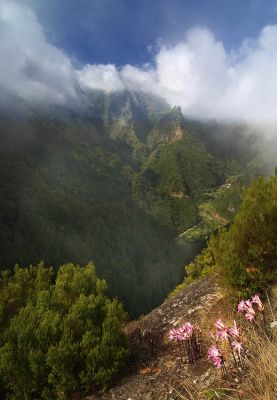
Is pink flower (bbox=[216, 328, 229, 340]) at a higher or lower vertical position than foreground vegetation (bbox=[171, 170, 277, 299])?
lower

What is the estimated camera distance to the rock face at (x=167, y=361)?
5.43m

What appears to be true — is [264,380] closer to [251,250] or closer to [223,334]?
[223,334]

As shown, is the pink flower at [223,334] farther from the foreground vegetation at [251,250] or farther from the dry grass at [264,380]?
the foreground vegetation at [251,250]

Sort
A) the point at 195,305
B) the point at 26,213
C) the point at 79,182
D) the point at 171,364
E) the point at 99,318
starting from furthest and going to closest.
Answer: the point at 79,182 → the point at 26,213 → the point at 195,305 → the point at 99,318 → the point at 171,364

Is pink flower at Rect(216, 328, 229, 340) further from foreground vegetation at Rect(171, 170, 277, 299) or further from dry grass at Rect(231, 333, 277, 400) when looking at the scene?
foreground vegetation at Rect(171, 170, 277, 299)

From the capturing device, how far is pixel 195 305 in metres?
8.45

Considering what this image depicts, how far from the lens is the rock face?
17.8 ft

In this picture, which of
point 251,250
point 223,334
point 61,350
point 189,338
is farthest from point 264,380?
point 251,250

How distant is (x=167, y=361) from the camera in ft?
21.5

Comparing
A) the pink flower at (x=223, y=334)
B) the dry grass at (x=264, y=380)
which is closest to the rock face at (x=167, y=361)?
the pink flower at (x=223, y=334)

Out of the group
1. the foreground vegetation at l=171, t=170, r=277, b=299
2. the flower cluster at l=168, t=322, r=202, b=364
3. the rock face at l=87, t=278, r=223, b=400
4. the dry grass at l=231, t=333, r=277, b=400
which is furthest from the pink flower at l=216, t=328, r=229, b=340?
the foreground vegetation at l=171, t=170, r=277, b=299

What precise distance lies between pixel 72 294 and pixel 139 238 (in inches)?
4391

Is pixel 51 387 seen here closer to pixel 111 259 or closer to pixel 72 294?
pixel 72 294

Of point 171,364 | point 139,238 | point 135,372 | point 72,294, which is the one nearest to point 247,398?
point 171,364
